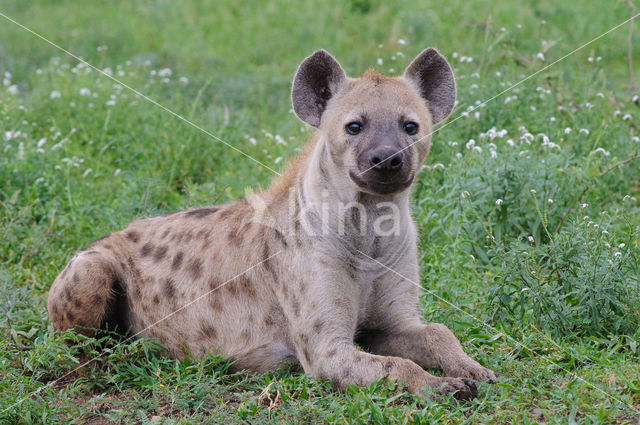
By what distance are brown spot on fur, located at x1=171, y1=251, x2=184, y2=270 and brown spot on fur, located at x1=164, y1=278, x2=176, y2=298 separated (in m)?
0.06

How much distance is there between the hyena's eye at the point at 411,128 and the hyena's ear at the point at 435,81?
0.39 metres

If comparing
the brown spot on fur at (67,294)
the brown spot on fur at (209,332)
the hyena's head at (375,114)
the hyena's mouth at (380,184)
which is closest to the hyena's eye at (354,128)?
the hyena's head at (375,114)

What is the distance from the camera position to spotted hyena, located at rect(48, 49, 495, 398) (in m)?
3.50

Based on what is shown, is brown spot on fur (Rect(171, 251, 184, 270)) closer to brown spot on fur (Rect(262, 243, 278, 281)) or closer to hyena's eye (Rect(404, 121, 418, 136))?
brown spot on fur (Rect(262, 243, 278, 281))

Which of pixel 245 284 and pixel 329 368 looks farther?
pixel 245 284

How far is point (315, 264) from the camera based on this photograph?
3615mm

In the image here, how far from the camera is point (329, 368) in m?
3.40

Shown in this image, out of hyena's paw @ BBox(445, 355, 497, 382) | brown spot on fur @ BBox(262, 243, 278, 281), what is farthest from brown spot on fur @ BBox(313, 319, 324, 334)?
hyena's paw @ BBox(445, 355, 497, 382)

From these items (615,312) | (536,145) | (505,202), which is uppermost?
(536,145)

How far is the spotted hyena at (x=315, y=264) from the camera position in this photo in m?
3.50

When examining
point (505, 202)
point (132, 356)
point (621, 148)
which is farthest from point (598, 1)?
point (132, 356)

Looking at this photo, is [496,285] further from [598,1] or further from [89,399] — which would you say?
[598,1]

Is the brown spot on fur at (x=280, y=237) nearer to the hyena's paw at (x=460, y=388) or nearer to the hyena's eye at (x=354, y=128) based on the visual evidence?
the hyena's eye at (x=354, y=128)

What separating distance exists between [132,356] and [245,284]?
58 cm
